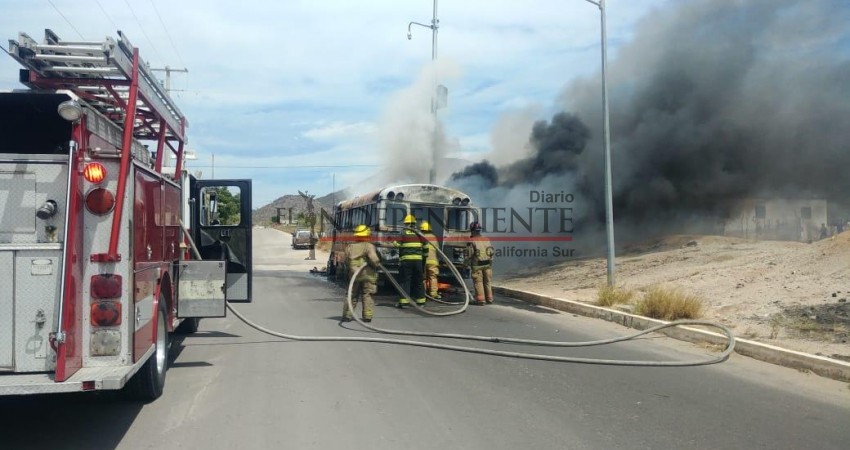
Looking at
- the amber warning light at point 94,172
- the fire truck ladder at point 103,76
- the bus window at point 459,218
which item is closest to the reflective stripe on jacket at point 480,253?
the bus window at point 459,218

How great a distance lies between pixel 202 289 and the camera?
7090mm

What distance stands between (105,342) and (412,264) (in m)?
8.03

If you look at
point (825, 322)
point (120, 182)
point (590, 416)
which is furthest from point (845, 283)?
point (120, 182)

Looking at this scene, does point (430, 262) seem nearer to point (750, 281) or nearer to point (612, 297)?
point (612, 297)

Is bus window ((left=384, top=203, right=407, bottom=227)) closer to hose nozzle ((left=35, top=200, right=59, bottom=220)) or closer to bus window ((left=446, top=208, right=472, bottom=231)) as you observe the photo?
bus window ((left=446, top=208, right=472, bottom=231))

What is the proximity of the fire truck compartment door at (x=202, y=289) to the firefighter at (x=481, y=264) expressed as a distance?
6517 mm

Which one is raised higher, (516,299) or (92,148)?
(92,148)

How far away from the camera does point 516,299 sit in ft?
47.8

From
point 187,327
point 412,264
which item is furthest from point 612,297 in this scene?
point 187,327

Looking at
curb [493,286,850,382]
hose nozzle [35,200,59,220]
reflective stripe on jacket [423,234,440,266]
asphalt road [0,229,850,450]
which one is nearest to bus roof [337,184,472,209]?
Answer: reflective stripe on jacket [423,234,440,266]

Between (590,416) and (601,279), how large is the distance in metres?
11.2

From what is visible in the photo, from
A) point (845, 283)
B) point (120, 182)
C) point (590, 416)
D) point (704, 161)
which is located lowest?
point (590, 416)

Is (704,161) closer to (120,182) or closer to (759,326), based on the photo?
(759,326)

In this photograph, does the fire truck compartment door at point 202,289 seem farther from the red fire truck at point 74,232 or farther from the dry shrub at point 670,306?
the dry shrub at point 670,306
